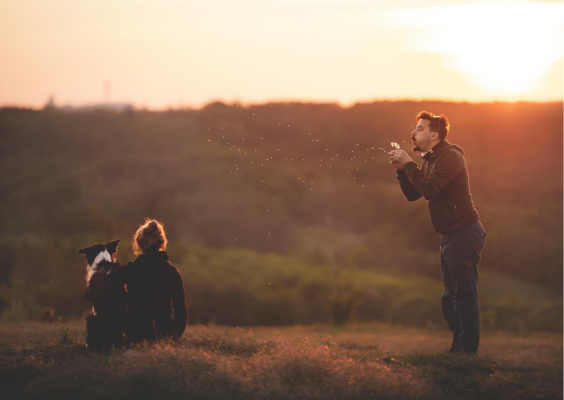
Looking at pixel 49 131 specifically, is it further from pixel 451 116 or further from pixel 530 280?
pixel 530 280

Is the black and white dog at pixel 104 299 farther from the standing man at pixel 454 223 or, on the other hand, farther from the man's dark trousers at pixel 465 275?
the man's dark trousers at pixel 465 275

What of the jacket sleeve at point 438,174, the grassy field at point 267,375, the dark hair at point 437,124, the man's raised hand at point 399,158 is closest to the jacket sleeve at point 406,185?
the man's raised hand at point 399,158

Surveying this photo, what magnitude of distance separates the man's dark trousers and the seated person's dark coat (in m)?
3.08

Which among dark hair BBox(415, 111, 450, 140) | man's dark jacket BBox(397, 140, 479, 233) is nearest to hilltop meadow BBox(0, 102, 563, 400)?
man's dark jacket BBox(397, 140, 479, 233)

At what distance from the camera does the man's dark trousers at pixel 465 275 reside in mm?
6199

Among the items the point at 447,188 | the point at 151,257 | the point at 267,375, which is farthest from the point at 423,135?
the point at 151,257

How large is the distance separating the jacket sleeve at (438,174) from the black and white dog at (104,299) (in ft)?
11.1

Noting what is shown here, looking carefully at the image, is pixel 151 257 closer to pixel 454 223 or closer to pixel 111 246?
pixel 111 246

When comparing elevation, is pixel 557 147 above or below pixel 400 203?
above

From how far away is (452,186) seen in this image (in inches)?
249

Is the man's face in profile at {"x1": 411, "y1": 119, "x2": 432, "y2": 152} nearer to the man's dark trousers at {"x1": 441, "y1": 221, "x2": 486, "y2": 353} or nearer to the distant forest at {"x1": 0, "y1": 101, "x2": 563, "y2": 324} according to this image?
the man's dark trousers at {"x1": 441, "y1": 221, "x2": 486, "y2": 353}

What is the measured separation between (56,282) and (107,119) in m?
34.9

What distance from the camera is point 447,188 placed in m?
6.32

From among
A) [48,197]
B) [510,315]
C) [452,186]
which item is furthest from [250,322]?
[48,197]
